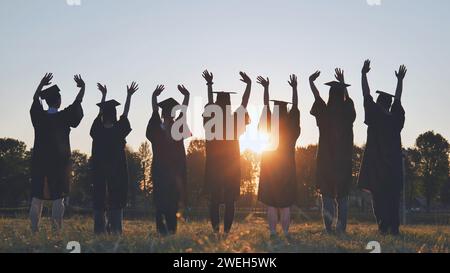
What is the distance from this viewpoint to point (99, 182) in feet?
43.7

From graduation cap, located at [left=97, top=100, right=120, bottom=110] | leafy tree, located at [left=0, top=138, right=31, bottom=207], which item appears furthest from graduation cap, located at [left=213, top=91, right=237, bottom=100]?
leafy tree, located at [left=0, top=138, right=31, bottom=207]

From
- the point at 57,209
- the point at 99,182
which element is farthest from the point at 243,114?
the point at 57,209

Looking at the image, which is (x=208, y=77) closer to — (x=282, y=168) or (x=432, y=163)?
(x=282, y=168)

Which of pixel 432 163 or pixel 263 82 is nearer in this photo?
pixel 263 82

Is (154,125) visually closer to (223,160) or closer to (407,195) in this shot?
(223,160)

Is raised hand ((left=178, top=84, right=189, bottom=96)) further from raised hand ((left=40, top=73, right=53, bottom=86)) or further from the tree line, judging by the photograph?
the tree line

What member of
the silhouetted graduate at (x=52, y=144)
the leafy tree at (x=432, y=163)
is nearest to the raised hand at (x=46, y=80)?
the silhouetted graduate at (x=52, y=144)

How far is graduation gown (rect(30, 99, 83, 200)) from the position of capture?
13.1 meters

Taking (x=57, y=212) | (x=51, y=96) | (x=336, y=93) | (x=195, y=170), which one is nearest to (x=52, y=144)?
(x=51, y=96)

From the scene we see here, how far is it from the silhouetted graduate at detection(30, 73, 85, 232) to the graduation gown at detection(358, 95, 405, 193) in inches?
275

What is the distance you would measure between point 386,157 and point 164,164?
5.32m

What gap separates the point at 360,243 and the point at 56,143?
7138 millimetres

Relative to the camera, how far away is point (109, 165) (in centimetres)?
1328
